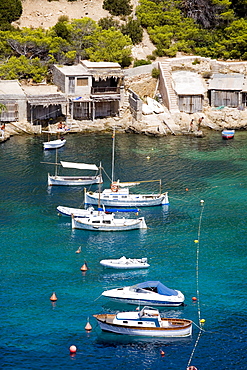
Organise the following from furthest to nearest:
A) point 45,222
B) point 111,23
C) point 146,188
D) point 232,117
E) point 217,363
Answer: point 111,23 < point 232,117 < point 146,188 < point 45,222 < point 217,363

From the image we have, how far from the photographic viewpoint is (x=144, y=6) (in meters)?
130

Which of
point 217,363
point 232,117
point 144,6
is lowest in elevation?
point 217,363

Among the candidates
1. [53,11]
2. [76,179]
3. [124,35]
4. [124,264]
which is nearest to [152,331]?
[124,264]

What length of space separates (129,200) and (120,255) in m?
13.9

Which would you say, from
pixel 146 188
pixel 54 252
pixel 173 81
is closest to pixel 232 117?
pixel 173 81

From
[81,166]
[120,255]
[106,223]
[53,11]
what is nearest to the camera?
[120,255]

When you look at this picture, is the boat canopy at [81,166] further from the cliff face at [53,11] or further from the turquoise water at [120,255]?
the cliff face at [53,11]

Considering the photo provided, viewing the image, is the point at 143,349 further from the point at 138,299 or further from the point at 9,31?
the point at 9,31

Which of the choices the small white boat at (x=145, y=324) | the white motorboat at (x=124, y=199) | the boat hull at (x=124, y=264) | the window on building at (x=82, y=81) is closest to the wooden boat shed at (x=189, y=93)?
the window on building at (x=82, y=81)

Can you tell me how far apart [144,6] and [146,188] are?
181 feet

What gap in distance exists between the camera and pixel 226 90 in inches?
4626

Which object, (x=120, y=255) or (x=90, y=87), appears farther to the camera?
(x=90, y=87)

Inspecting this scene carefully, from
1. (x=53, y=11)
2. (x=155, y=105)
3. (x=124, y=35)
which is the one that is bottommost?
(x=155, y=105)

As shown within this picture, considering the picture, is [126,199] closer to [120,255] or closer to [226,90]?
[120,255]
